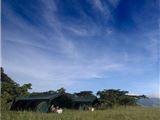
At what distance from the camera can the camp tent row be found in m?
30.1

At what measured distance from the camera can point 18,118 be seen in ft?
30.4

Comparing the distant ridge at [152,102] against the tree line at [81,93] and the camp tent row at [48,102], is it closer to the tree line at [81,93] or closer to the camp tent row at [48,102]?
the tree line at [81,93]

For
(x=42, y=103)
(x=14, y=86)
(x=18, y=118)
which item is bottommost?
(x=18, y=118)

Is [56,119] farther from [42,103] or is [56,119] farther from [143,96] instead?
[143,96]

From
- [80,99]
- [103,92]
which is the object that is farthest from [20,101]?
[103,92]

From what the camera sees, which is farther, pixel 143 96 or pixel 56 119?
pixel 143 96

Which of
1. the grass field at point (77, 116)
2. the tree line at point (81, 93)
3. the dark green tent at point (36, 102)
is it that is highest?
the tree line at point (81, 93)

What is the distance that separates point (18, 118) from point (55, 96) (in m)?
21.1

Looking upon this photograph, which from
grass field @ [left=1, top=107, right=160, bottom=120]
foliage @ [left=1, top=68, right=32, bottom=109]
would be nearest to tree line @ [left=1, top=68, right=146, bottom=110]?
foliage @ [left=1, top=68, right=32, bottom=109]

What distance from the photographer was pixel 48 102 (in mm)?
30328

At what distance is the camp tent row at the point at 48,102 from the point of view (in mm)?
30141

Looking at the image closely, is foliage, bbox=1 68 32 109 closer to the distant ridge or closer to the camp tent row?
the camp tent row

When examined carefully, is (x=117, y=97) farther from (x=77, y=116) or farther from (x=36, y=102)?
(x=77, y=116)

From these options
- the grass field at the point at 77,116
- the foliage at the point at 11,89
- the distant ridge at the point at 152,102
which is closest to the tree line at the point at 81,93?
the foliage at the point at 11,89
